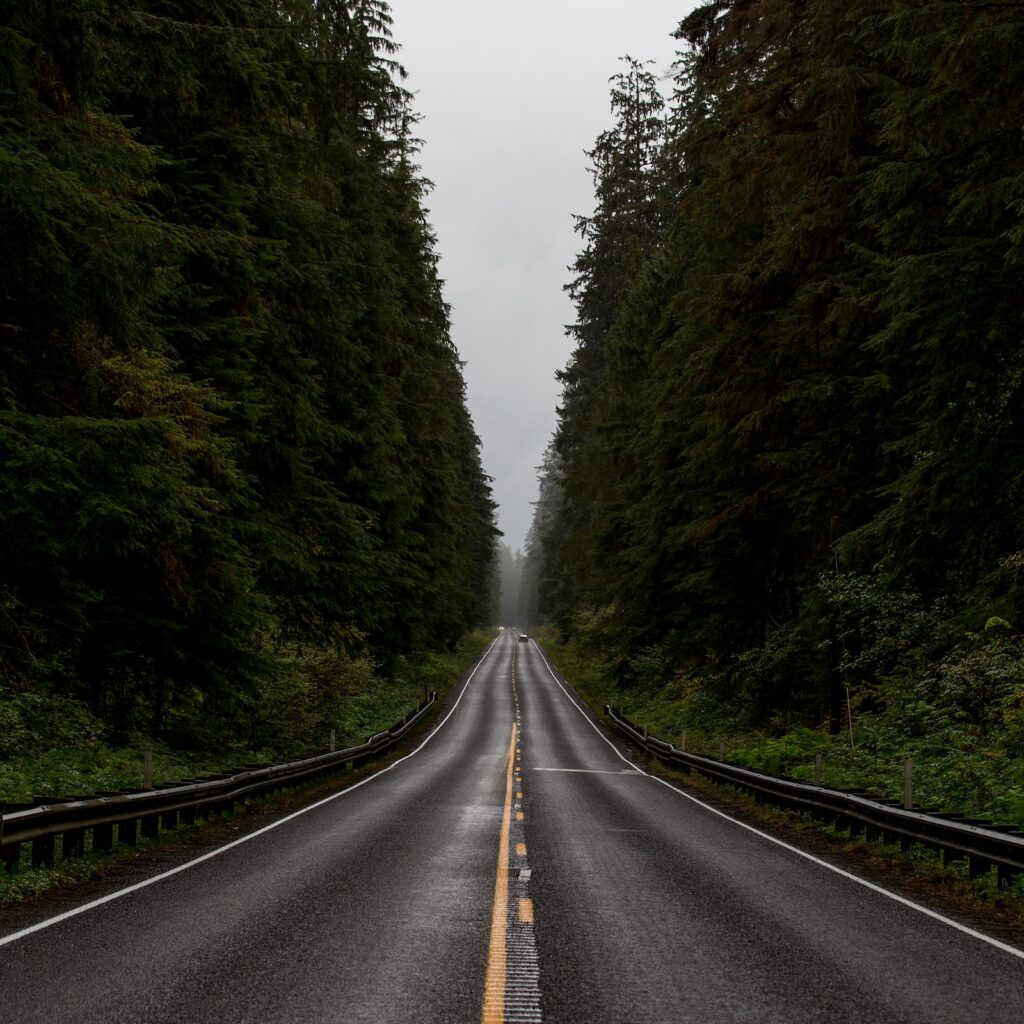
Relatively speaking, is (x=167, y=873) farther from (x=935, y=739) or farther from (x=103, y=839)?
(x=935, y=739)

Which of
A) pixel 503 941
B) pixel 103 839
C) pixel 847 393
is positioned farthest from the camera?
pixel 847 393

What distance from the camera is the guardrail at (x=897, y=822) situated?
29.9ft

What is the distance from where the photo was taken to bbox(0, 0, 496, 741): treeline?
33.4ft

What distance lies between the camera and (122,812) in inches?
419

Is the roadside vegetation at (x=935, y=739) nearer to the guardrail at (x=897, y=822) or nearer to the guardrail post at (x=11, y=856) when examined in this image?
the guardrail at (x=897, y=822)

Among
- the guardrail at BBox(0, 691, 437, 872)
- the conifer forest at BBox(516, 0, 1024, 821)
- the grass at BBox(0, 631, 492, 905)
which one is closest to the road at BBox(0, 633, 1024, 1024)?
the grass at BBox(0, 631, 492, 905)

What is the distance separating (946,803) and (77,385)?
13.9m

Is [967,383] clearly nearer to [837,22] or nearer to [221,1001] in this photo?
[837,22]

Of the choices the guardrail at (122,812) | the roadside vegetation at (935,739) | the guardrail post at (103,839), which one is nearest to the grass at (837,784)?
the roadside vegetation at (935,739)

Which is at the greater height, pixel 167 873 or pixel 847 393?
pixel 847 393

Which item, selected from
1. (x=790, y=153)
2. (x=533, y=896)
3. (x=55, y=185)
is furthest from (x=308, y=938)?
(x=790, y=153)

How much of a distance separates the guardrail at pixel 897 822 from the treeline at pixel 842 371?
2.58 m

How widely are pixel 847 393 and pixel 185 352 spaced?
13.9m

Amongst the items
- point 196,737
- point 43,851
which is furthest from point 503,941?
point 196,737
